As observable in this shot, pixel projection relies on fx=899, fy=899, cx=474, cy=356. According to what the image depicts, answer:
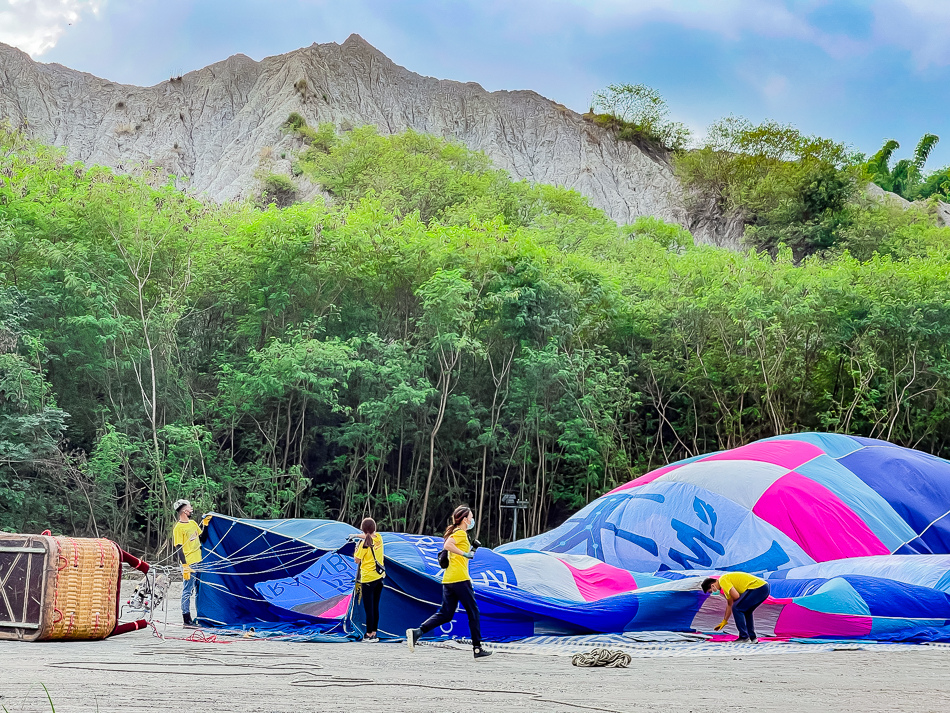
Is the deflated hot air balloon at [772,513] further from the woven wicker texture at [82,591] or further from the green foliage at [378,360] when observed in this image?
the green foliage at [378,360]

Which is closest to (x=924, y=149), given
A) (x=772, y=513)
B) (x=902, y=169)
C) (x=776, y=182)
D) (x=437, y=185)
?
(x=902, y=169)

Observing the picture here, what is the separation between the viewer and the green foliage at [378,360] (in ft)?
Result: 55.0

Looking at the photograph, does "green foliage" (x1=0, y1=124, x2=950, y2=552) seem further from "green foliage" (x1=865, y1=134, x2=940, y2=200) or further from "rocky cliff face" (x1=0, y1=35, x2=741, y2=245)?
"green foliage" (x1=865, y1=134, x2=940, y2=200)

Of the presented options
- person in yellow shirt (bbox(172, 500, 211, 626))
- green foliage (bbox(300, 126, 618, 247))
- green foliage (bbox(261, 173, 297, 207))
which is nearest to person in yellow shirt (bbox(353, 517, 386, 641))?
person in yellow shirt (bbox(172, 500, 211, 626))

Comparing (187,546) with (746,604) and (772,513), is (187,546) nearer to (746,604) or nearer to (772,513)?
(746,604)

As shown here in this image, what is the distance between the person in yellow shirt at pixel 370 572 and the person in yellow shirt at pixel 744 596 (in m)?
3.02

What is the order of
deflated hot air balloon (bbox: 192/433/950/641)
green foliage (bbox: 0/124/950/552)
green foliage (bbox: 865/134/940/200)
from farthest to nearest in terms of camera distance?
green foliage (bbox: 865/134/940/200) < green foliage (bbox: 0/124/950/552) < deflated hot air balloon (bbox: 192/433/950/641)

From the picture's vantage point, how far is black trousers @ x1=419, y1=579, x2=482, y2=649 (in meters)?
6.66

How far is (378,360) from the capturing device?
1828 centimetres

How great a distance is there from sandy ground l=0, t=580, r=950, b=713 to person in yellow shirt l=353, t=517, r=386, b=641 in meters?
0.66

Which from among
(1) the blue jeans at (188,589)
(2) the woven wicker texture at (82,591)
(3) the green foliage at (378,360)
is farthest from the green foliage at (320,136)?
(2) the woven wicker texture at (82,591)

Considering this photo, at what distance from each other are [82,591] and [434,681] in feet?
12.8

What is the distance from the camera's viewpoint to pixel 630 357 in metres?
21.4

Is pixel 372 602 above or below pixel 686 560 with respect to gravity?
below
